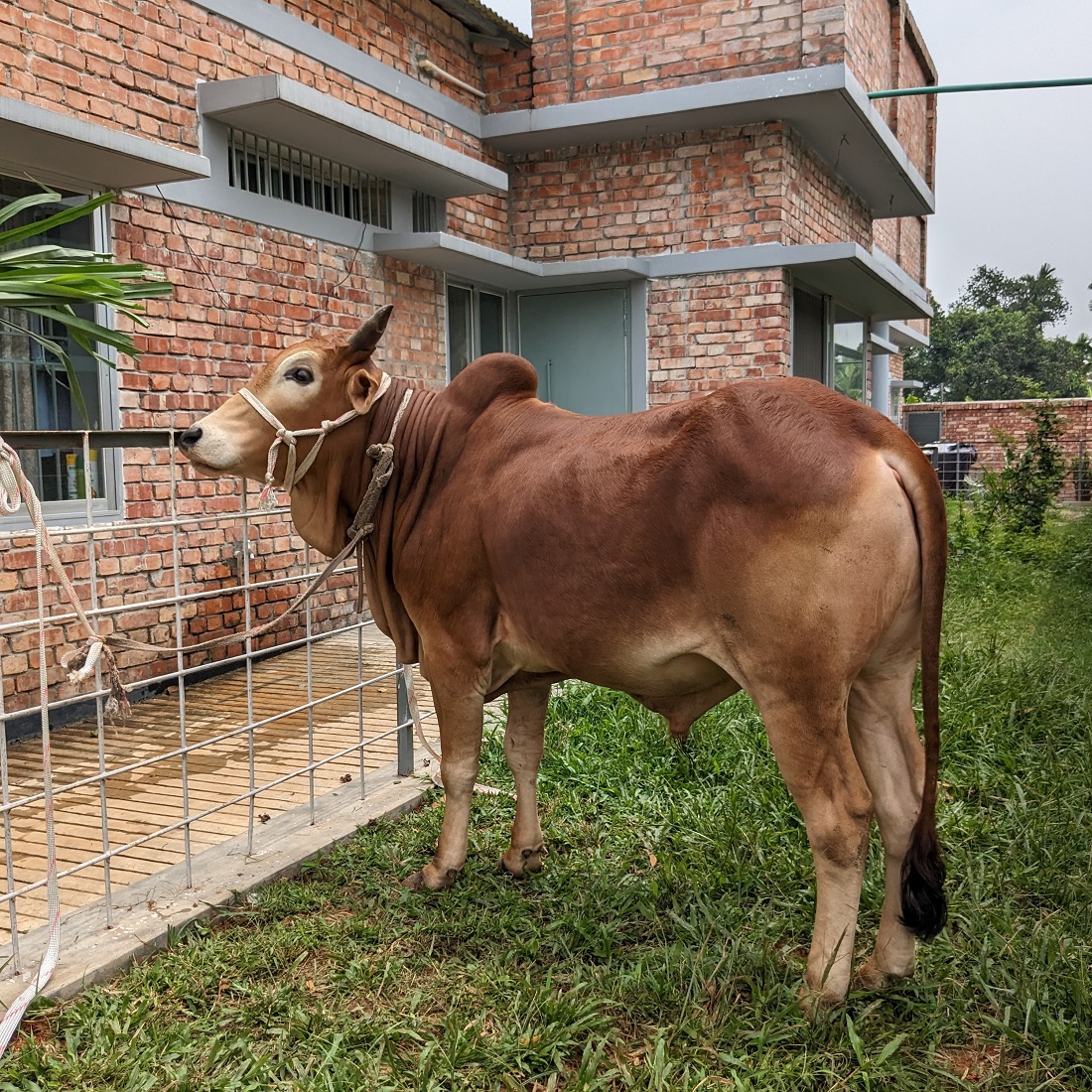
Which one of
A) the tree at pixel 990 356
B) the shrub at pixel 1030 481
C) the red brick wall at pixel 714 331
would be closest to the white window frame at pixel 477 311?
the red brick wall at pixel 714 331

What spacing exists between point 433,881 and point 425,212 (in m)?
6.96

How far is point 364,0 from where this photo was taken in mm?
8422

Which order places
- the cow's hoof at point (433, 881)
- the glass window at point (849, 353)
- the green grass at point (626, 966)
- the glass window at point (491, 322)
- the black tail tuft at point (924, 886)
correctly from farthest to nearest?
the glass window at point (849, 353) < the glass window at point (491, 322) < the cow's hoof at point (433, 881) < the black tail tuft at point (924, 886) < the green grass at point (626, 966)

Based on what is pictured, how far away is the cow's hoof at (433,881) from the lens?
3.79 metres

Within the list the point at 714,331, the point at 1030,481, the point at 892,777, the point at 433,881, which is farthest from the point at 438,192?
the point at 1030,481

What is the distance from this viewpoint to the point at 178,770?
534 centimetres

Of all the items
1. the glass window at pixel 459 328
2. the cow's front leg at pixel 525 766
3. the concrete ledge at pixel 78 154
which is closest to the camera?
the cow's front leg at pixel 525 766

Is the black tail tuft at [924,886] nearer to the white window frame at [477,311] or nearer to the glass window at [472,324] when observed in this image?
the white window frame at [477,311]

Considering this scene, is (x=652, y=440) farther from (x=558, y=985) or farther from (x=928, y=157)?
(x=928, y=157)

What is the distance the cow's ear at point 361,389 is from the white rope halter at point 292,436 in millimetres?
15

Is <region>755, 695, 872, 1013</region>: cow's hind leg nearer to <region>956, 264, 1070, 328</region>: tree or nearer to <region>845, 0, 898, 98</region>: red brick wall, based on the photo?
<region>845, 0, 898, 98</region>: red brick wall

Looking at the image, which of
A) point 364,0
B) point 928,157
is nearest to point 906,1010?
point 364,0

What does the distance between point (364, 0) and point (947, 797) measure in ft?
24.0

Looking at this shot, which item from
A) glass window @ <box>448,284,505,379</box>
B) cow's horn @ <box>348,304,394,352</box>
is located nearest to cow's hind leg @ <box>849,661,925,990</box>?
cow's horn @ <box>348,304,394,352</box>
